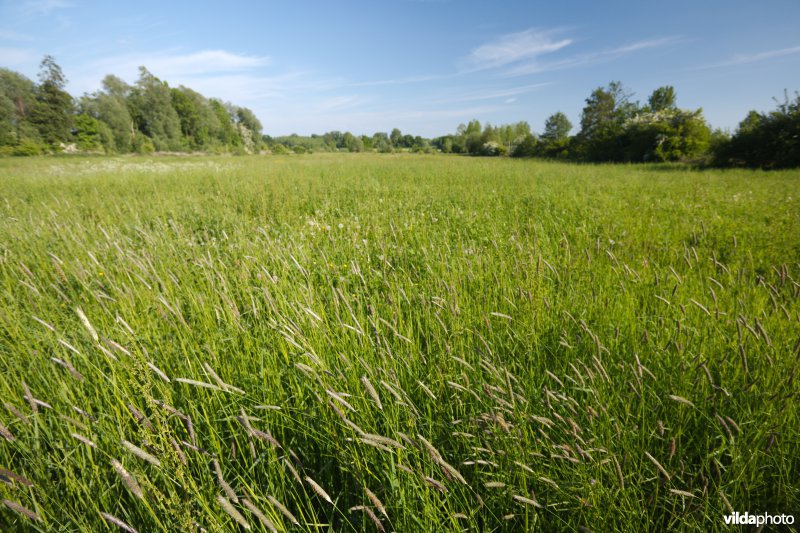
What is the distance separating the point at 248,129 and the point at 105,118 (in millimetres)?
38812

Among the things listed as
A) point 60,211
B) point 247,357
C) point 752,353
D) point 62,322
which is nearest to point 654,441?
point 752,353

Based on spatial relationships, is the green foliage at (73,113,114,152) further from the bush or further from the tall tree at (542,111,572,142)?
the tall tree at (542,111,572,142)

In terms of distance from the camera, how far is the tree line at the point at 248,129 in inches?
796

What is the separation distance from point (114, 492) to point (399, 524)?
3.57ft

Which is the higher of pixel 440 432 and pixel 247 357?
pixel 247 357

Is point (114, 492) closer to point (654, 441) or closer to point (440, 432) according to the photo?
point (440, 432)

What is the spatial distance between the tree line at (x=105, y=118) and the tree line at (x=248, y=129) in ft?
0.48

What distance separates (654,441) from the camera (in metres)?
1.45

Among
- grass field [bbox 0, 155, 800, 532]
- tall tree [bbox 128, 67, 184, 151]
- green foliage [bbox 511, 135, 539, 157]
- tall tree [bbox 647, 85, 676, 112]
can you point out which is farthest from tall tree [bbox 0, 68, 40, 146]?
tall tree [bbox 647, 85, 676, 112]

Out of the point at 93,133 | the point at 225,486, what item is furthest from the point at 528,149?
the point at 93,133

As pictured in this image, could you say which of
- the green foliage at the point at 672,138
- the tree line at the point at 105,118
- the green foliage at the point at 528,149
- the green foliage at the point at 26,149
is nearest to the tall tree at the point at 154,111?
the tree line at the point at 105,118

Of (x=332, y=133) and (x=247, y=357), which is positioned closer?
(x=247, y=357)

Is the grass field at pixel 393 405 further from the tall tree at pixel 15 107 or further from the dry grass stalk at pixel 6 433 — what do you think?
the tall tree at pixel 15 107

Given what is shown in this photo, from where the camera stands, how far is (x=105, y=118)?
174 ft
